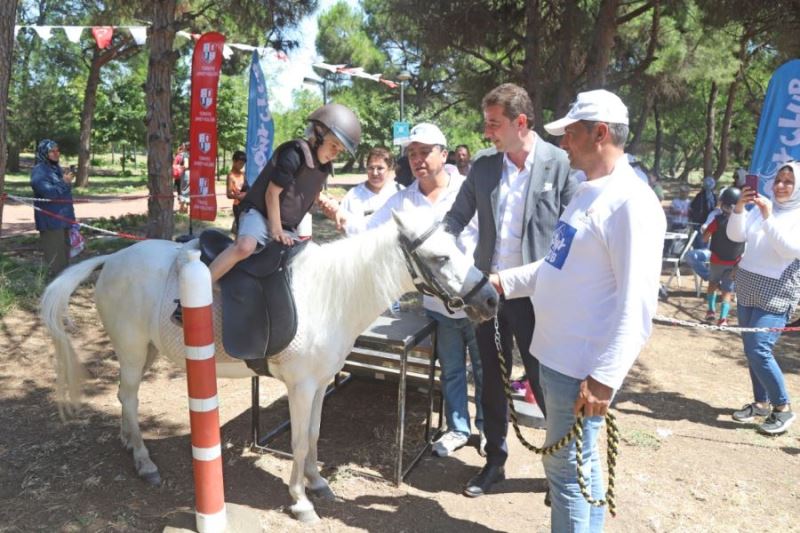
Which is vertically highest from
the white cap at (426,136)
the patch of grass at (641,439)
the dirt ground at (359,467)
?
the white cap at (426,136)

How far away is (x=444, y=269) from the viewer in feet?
8.09

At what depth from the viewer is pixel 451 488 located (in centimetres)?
342

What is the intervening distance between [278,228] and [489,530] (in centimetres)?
201

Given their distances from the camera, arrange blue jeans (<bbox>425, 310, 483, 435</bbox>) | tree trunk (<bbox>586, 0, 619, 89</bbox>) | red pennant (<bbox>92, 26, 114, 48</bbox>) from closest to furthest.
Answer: blue jeans (<bbox>425, 310, 483, 435</bbox>) < tree trunk (<bbox>586, 0, 619, 89</bbox>) < red pennant (<bbox>92, 26, 114, 48</bbox>)

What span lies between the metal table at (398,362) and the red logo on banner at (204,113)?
20.3 feet

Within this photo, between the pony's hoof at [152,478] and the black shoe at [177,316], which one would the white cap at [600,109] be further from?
the pony's hoof at [152,478]

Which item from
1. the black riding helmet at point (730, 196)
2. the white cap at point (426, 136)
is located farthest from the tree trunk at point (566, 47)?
the white cap at point (426, 136)

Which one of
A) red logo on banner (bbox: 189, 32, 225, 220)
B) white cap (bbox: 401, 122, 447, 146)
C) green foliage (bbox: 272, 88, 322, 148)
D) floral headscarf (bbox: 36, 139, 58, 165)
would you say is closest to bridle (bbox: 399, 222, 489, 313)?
white cap (bbox: 401, 122, 447, 146)

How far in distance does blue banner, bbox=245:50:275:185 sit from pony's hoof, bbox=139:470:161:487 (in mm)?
7818

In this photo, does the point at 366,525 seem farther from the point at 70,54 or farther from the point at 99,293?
the point at 70,54

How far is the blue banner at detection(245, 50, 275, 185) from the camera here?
10477 mm

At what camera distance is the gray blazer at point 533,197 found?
9.52 ft

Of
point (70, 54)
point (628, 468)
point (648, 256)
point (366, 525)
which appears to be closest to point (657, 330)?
point (628, 468)

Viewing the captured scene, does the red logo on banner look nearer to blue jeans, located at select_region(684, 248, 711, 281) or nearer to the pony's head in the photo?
the pony's head
